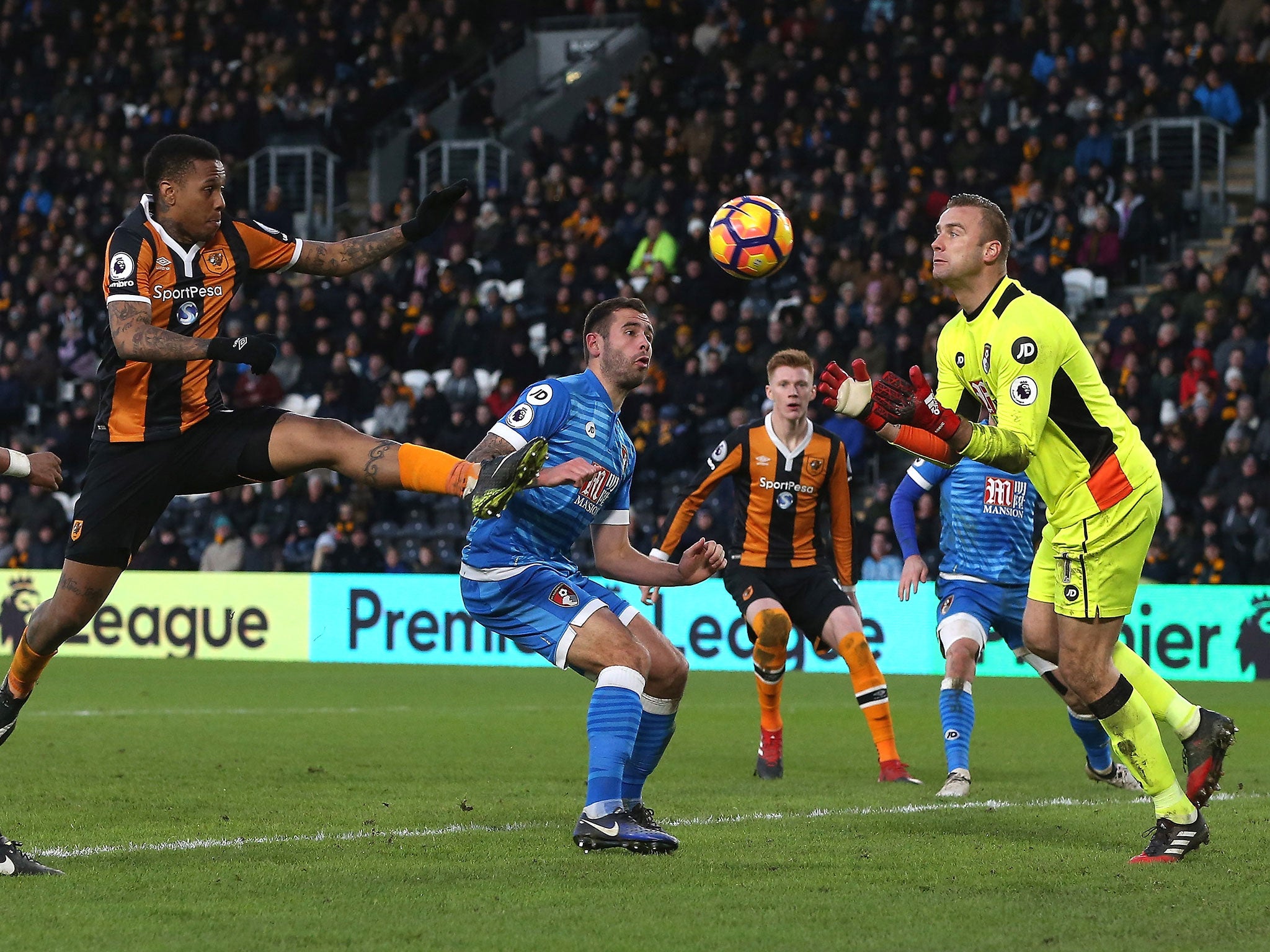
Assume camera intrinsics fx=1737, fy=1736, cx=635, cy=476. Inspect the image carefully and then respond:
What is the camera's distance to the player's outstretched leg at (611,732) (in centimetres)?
639

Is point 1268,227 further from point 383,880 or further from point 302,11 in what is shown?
point 302,11

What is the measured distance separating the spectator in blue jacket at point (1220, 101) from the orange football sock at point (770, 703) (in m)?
13.8

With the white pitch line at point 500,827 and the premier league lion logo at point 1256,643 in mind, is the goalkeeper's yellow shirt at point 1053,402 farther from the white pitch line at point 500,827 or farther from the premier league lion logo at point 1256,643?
the premier league lion logo at point 1256,643

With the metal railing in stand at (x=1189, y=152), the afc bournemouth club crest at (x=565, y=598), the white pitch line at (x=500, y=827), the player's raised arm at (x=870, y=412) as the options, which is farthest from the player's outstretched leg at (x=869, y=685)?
the metal railing in stand at (x=1189, y=152)

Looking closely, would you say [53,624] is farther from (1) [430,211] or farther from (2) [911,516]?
(2) [911,516]

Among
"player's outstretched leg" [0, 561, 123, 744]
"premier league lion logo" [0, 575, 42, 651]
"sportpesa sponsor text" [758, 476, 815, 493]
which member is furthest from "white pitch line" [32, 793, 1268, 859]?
"premier league lion logo" [0, 575, 42, 651]

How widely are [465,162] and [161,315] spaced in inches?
828

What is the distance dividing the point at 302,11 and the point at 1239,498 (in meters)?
20.1

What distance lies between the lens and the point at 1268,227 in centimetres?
1866

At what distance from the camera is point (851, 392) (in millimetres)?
5859

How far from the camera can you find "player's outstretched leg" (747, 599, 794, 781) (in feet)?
31.7

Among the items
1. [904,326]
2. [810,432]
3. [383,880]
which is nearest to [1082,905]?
[383,880]

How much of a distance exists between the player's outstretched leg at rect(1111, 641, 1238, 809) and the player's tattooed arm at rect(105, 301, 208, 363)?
3.71 meters

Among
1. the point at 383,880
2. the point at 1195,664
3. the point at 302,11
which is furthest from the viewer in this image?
the point at 302,11
